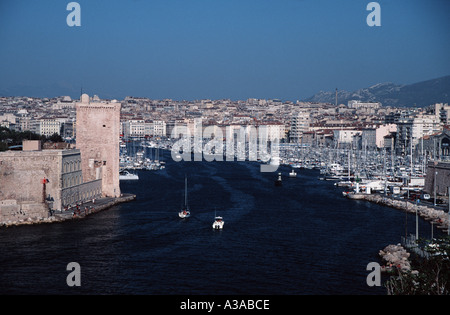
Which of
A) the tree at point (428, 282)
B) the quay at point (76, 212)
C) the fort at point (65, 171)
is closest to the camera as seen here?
the tree at point (428, 282)

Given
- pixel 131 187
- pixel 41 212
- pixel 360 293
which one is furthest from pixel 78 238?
pixel 131 187

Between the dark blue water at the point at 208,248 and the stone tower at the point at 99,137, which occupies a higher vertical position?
the stone tower at the point at 99,137

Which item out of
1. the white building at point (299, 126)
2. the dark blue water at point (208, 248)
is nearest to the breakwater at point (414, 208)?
the dark blue water at point (208, 248)

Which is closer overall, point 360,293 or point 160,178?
point 360,293

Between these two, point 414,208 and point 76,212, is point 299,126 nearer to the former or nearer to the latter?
point 414,208

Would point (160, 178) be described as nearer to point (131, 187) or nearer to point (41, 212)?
point (131, 187)

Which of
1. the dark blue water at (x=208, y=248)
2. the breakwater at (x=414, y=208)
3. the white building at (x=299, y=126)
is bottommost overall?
the dark blue water at (x=208, y=248)

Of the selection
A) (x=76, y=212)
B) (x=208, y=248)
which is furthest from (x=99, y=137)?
(x=208, y=248)

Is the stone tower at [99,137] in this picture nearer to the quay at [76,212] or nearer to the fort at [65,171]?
the fort at [65,171]
